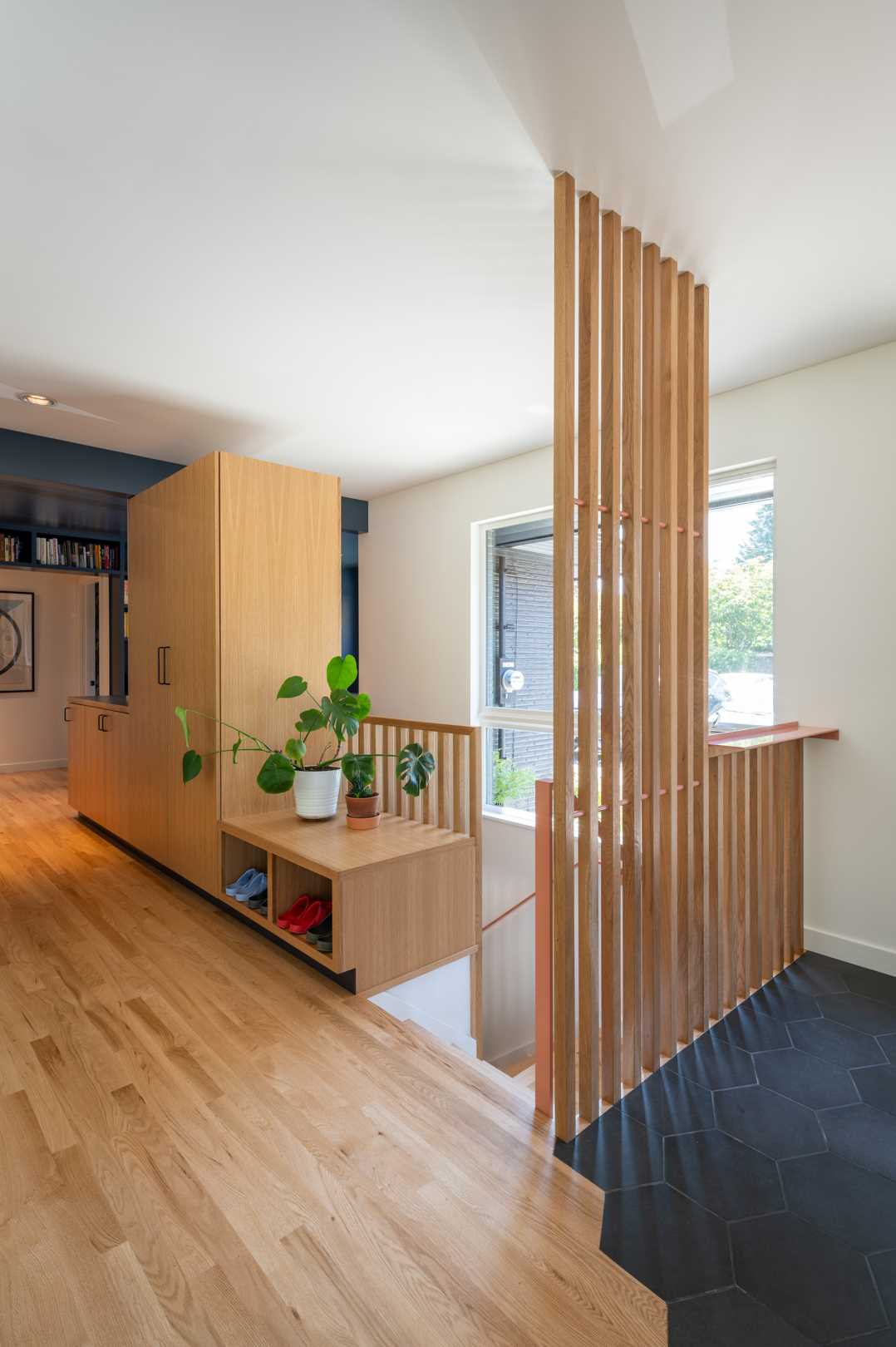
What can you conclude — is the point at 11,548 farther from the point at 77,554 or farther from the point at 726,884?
the point at 726,884

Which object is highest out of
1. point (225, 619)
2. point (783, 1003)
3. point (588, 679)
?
point (225, 619)

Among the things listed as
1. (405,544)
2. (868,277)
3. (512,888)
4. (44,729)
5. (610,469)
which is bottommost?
(512,888)

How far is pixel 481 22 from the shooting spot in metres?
1.39

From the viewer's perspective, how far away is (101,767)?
14.3 feet

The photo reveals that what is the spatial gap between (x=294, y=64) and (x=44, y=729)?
7.37 m

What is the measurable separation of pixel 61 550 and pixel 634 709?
5.67 meters

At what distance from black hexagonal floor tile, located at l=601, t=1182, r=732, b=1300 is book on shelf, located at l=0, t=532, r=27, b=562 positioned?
6.16 meters

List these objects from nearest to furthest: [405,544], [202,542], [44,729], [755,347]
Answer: [755,347]
[202,542]
[405,544]
[44,729]

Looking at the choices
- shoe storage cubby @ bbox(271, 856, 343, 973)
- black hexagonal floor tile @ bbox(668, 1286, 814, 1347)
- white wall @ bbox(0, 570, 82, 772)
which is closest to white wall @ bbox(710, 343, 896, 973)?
black hexagonal floor tile @ bbox(668, 1286, 814, 1347)

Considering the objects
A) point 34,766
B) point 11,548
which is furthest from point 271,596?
point 34,766

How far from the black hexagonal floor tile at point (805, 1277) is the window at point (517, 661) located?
9.37 feet

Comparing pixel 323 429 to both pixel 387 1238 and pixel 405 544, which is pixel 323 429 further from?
pixel 387 1238

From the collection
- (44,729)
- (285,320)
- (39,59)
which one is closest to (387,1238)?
(39,59)

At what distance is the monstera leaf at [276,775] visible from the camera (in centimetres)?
295
